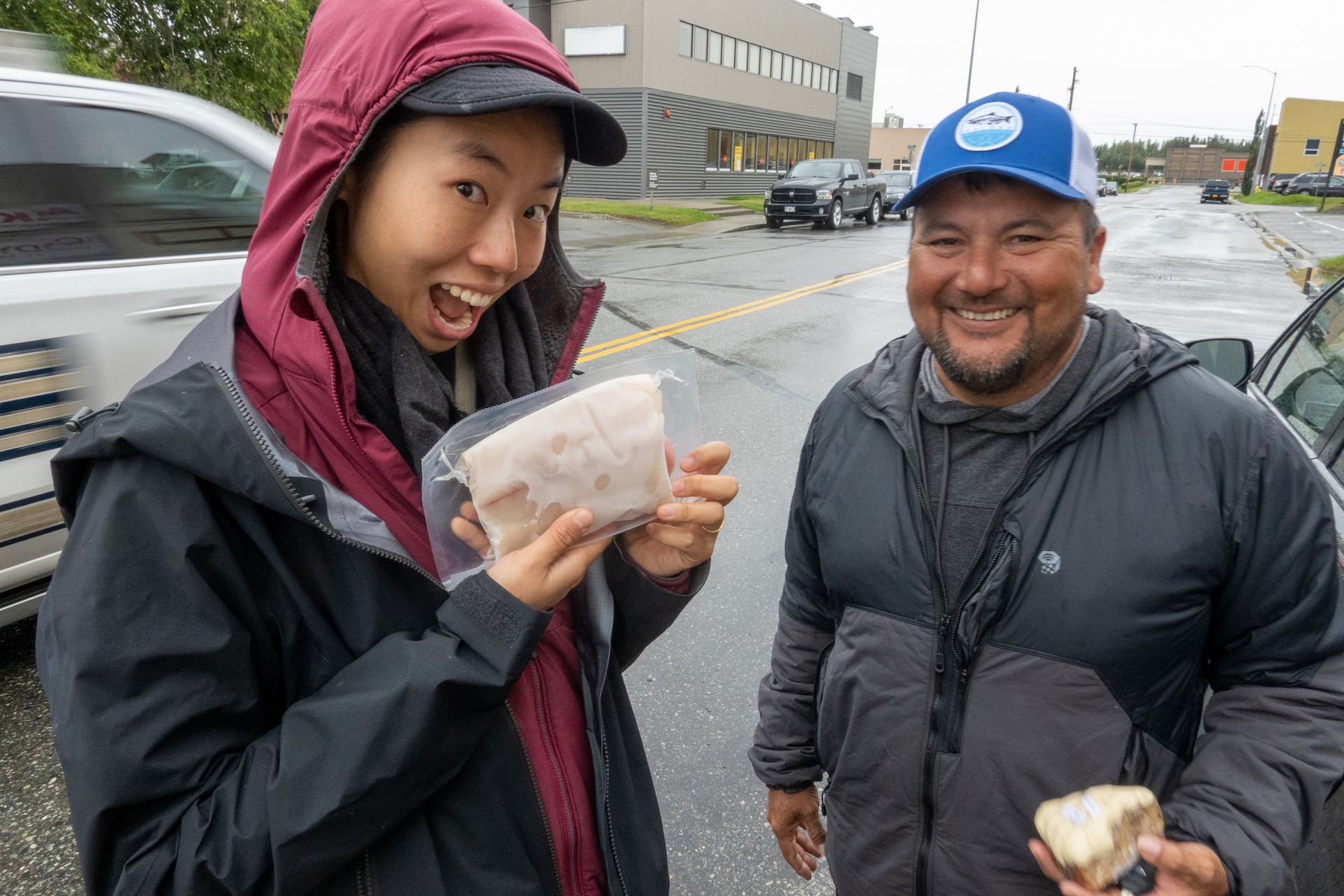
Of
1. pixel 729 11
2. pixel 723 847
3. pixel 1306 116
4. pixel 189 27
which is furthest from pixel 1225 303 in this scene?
pixel 1306 116

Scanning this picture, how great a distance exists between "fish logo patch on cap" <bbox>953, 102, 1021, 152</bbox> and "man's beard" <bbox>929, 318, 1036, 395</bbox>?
32 cm

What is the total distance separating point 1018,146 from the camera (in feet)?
4.76

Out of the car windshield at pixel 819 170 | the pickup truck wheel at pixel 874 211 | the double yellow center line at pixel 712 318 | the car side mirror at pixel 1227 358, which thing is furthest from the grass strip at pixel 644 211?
the car side mirror at pixel 1227 358

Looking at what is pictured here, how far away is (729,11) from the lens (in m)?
33.0

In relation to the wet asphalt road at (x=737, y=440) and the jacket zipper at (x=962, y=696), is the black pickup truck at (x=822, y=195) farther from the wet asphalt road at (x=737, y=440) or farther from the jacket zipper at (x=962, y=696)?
the jacket zipper at (x=962, y=696)

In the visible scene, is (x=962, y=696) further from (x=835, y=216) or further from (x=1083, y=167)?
(x=835, y=216)

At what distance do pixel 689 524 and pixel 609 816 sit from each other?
0.50 metres

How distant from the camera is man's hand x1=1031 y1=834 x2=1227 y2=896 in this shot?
1.17m

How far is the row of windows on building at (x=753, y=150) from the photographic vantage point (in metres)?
34.4

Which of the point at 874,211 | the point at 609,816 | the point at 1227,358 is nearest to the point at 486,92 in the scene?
the point at 609,816

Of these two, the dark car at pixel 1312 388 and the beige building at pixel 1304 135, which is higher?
the beige building at pixel 1304 135

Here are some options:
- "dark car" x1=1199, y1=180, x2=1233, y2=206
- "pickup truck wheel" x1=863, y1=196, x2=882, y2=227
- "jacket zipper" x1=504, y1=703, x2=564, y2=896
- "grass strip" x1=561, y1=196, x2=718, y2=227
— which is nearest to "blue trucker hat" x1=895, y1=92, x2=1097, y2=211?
"jacket zipper" x1=504, y1=703, x2=564, y2=896

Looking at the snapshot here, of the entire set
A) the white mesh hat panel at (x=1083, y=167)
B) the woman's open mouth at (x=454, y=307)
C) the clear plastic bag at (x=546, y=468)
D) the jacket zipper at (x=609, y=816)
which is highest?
the white mesh hat panel at (x=1083, y=167)

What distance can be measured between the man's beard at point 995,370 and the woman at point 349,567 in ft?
1.75
